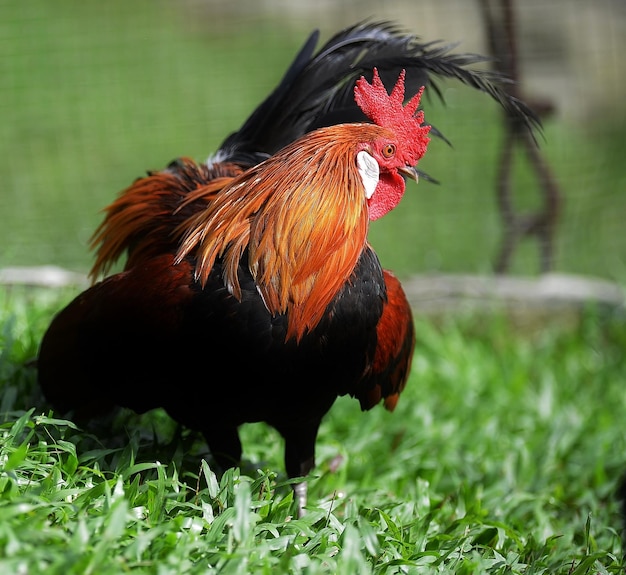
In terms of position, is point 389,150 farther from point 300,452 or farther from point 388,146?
point 300,452

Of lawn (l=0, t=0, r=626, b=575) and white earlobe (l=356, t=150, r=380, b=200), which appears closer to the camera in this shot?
lawn (l=0, t=0, r=626, b=575)

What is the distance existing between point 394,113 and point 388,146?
0.15m

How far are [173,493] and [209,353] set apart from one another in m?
0.52

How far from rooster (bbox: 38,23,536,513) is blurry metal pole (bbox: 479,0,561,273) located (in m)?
2.56

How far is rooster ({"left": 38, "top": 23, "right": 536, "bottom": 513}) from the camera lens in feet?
8.84

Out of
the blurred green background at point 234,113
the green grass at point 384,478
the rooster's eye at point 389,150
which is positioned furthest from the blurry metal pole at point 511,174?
the rooster's eye at point 389,150

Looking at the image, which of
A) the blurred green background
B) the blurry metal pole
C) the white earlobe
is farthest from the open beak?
the blurred green background

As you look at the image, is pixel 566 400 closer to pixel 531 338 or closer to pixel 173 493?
pixel 531 338

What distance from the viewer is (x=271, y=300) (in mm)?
2688

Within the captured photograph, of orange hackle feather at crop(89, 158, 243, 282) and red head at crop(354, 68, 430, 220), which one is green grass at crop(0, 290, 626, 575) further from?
red head at crop(354, 68, 430, 220)

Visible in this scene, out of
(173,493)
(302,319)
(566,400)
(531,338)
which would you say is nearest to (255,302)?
(302,319)

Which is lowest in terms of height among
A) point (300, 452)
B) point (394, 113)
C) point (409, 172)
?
point (300, 452)

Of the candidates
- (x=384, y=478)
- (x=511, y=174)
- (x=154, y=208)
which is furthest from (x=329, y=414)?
(x=511, y=174)

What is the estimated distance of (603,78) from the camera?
6.52m
